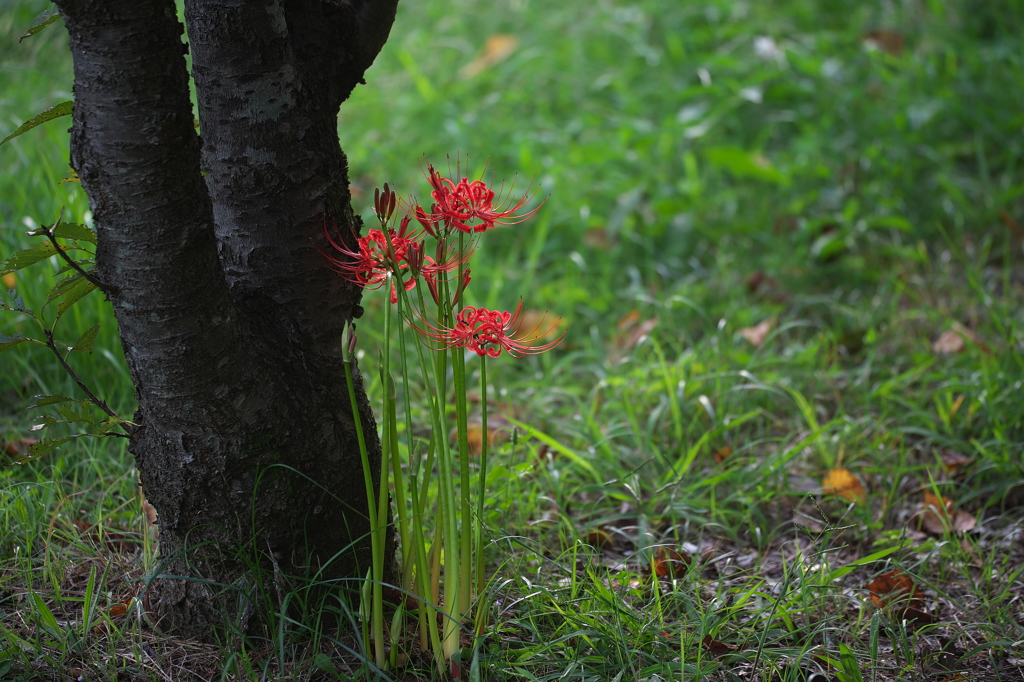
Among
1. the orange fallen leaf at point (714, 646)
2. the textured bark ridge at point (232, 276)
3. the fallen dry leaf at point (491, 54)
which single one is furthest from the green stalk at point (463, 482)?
the fallen dry leaf at point (491, 54)

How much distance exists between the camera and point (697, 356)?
2.49 m

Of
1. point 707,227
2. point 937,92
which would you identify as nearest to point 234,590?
point 707,227

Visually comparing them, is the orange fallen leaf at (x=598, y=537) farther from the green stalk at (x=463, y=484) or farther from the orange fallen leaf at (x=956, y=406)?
the orange fallen leaf at (x=956, y=406)

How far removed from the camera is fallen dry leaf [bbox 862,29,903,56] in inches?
163

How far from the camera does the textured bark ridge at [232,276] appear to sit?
117 centimetres

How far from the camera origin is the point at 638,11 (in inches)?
177

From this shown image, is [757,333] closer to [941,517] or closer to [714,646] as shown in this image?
[941,517]

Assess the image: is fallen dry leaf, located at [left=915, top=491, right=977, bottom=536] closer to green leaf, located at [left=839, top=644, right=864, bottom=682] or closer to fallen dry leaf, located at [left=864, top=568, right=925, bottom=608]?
fallen dry leaf, located at [left=864, top=568, right=925, bottom=608]

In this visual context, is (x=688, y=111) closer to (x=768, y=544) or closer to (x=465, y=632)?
(x=768, y=544)

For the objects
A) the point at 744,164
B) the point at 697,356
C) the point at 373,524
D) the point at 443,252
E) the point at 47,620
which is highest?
the point at 744,164

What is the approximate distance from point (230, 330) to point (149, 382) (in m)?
0.15

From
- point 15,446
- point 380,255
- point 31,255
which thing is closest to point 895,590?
point 380,255

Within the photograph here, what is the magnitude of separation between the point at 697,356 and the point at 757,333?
0.34 meters

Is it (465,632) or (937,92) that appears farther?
(937,92)
